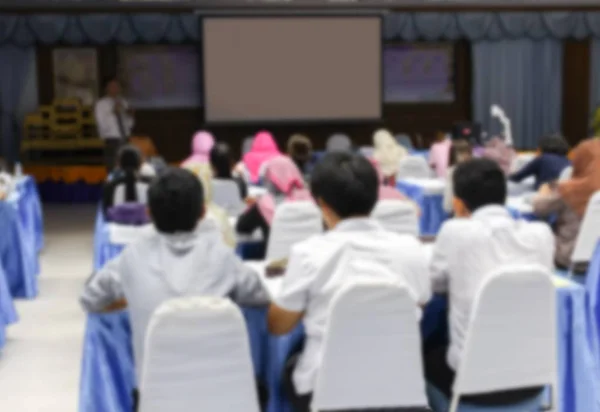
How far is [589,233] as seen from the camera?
4.91 metres

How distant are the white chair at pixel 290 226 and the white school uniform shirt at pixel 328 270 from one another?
2.01 meters

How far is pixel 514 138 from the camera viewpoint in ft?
45.0

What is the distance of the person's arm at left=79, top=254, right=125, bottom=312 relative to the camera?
2838 mm

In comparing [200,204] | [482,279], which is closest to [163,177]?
[200,204]

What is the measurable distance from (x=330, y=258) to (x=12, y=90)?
10805mm

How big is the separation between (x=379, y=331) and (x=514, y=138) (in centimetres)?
1156

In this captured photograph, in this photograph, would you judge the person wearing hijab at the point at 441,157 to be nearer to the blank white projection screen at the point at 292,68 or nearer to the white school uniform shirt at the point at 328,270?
the blank white projection screen at the point at 292,68

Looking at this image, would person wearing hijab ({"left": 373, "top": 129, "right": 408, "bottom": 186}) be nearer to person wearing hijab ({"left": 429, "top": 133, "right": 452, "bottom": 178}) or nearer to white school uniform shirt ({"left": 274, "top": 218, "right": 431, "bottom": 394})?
person wearing hijab ({"left": 429, "top": 133, "right": 452, "bottom": 178})

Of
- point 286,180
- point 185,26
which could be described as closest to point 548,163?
point 286,180

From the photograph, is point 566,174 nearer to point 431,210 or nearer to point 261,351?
point 431,210

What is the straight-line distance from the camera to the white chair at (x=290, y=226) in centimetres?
485

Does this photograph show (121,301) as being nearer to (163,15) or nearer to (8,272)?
(8,272)

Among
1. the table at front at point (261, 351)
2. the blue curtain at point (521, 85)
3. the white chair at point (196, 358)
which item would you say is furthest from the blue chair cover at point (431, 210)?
the blue curtain at point (521, 85)

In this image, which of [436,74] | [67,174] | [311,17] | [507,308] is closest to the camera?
[507,308]
